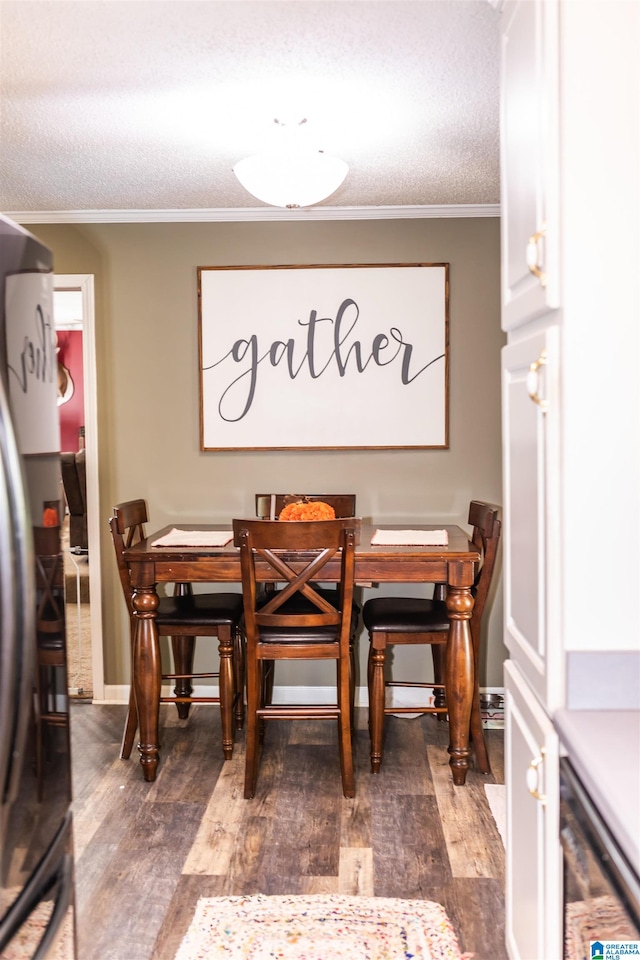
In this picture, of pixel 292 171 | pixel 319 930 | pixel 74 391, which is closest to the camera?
pixel 319 930

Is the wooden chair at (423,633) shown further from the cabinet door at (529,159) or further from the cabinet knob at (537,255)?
the cabinet knob at (537,255)

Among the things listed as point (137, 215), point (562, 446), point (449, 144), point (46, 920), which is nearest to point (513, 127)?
point (562, 446)

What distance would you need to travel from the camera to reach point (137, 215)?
4.03 meters

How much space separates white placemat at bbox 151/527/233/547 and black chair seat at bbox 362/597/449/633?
2.23 ft

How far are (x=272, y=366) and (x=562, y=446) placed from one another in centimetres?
272

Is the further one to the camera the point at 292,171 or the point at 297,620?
the point at 297,620

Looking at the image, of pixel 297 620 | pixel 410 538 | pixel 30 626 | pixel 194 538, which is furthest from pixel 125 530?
pixel 30 626

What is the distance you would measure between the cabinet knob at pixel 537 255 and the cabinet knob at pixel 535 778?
0.88 meters

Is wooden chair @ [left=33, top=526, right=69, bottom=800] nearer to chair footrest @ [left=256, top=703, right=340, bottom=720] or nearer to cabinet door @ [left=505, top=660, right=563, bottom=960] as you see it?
cabinet door @ [left=505, top=660, right=563, bottom=960]

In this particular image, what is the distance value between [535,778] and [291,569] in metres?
1.73

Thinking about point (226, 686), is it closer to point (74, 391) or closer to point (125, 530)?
point (125, 530)

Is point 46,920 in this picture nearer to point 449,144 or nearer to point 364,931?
point 364,931

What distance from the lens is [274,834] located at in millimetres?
2754

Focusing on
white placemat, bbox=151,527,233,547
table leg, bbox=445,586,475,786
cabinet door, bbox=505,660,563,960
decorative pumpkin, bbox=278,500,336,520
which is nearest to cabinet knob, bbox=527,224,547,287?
cabinet door, bbox=505,660,563,960
